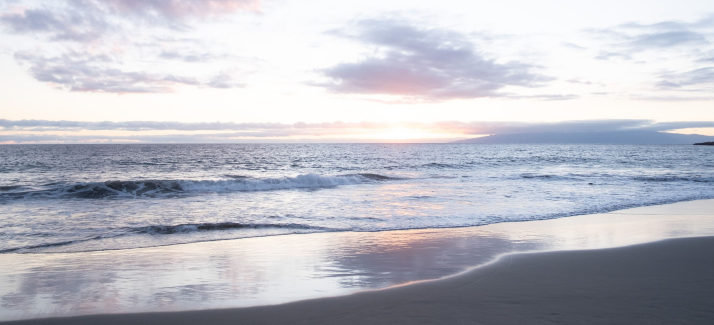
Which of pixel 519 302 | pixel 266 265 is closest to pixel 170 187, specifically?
pixel 266 265

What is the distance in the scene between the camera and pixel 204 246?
8594mm

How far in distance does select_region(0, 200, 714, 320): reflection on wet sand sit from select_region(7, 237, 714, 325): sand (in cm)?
36

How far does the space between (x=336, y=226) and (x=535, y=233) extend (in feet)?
16.0

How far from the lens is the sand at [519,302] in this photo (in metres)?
4.36

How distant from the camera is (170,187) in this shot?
21766 mm

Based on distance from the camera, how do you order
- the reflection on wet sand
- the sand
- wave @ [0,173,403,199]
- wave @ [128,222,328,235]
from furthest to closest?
wave @ [0,173,403,199] < wave @ [128,222,328,235] < the reflection on wet sand < the sand

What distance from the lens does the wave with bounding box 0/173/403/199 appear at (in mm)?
18656

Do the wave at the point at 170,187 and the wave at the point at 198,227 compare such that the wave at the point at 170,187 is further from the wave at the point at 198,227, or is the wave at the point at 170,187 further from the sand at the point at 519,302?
the sand at the point at 519,302

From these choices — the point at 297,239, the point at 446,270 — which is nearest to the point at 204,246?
the point at 297,239

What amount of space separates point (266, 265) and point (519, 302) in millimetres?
3959

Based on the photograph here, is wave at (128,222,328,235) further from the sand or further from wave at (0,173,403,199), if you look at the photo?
wave at (0,173,403,199)

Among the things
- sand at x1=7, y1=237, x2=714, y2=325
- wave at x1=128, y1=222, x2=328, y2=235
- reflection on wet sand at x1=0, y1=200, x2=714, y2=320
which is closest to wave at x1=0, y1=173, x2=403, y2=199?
wave at x1=128, y1=222, x2=328, y2=235

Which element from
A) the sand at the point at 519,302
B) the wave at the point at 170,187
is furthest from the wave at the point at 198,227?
the wave at the point at 170,187

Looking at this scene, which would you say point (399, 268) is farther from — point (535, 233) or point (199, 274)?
point (535, 233)
